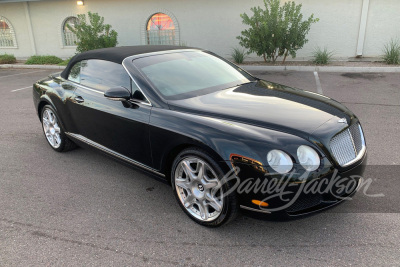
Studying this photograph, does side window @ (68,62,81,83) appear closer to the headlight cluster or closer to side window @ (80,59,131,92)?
side window @ (80,59,131,92)

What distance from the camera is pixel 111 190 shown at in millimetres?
3730

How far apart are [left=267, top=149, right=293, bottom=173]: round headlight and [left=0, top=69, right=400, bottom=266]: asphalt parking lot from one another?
614 millimetres

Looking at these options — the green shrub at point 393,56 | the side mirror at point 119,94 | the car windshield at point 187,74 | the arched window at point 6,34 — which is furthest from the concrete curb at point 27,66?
the green shrub at point 393,56

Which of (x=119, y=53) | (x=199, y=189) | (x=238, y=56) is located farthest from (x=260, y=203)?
(x=238, y=56)

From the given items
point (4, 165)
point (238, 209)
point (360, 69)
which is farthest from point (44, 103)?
point (360, 69)

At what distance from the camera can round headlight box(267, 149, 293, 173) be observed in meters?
2.47

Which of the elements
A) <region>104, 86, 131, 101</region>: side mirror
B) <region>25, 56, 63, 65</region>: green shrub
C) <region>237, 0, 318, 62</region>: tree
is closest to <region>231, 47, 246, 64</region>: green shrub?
<region>237, 0, 318, 62</region>: tree

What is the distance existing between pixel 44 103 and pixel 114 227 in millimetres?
2695

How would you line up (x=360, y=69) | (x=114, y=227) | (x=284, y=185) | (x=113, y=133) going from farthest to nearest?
1. (x=360, y=69)
2. (x=113, y=133)
3. (x=114, y=227)
4. (x=284, y=185)

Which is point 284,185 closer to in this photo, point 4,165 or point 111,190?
point 111,190

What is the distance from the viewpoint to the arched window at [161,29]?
1406 cm

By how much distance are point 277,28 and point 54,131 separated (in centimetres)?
831

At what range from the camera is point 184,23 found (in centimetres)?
1375

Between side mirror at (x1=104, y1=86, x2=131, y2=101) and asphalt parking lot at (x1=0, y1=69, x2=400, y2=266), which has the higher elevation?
side mirror at (x1=104, y1=86, x2=131, y2=101)
